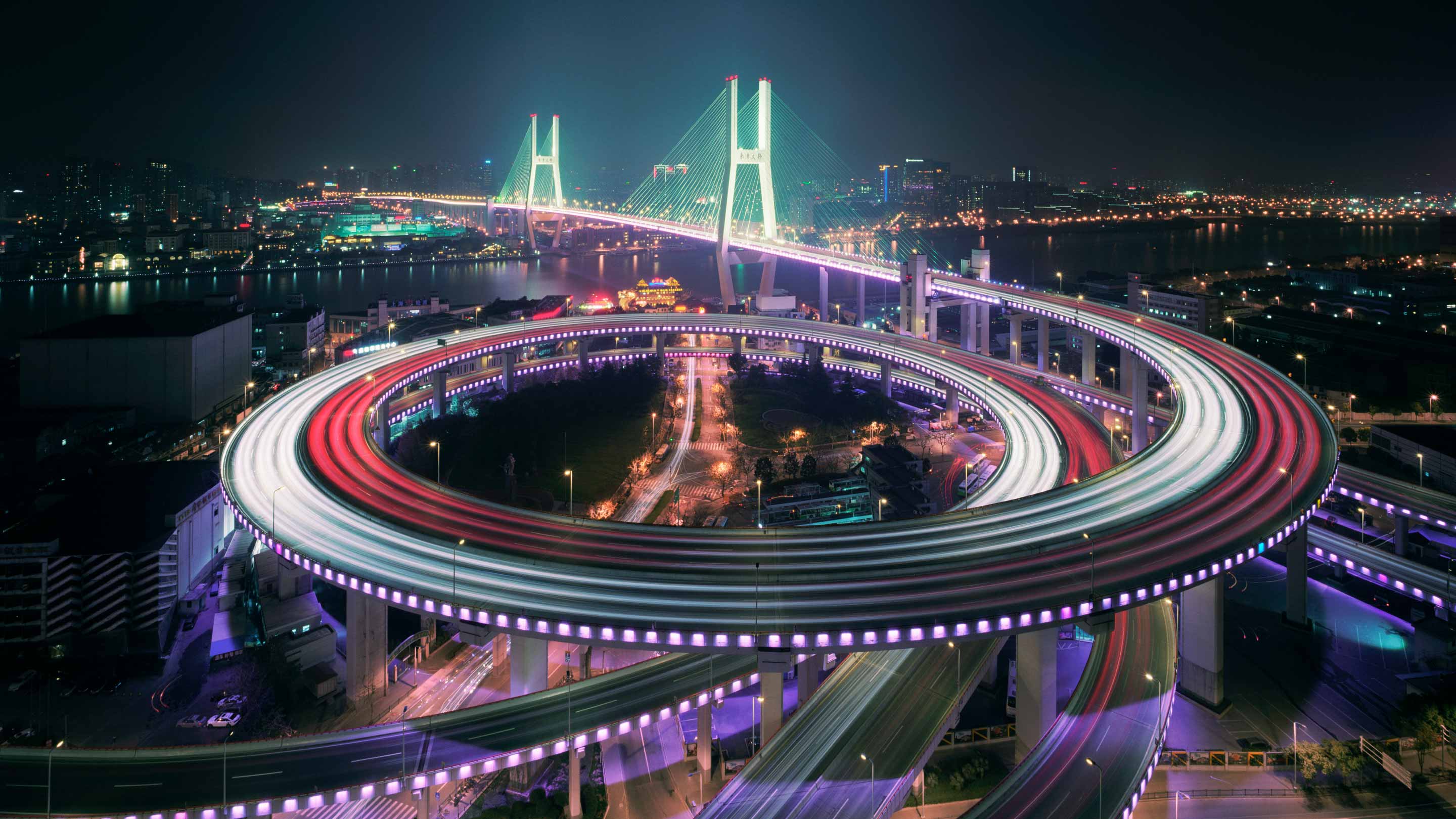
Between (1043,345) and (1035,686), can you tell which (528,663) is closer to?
(1035,686)

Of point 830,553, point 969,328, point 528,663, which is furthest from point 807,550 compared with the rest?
point 969,328

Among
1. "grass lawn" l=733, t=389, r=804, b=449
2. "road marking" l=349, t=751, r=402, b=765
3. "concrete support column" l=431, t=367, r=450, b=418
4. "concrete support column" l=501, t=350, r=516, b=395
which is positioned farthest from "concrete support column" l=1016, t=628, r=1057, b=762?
"concrete support column" l=501, t=350, r=516, b=395

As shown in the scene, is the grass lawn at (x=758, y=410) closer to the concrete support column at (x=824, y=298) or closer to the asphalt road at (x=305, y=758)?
the concrete support column at (x=824, y=298)

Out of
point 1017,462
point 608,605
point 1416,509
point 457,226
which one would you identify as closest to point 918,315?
point 1017,462

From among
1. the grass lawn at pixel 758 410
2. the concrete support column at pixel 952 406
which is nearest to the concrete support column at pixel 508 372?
the grass lawn at pixel 758 410

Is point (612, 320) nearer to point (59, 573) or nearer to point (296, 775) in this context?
point (59, 573)

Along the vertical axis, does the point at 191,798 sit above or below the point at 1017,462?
below
